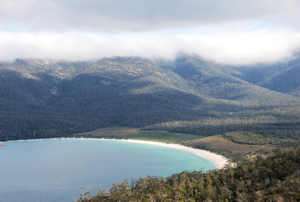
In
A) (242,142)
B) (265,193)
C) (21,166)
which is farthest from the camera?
(242,142)

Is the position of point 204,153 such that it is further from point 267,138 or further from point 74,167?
point 74,167

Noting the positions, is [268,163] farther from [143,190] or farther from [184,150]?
[184,150]

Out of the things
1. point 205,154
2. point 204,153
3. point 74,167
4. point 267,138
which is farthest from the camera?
point 204,153

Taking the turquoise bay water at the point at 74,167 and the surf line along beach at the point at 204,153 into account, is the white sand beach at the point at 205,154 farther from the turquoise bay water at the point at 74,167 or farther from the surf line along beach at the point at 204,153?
the turquoise bay water at the point at 74,167

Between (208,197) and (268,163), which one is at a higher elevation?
(268,163)

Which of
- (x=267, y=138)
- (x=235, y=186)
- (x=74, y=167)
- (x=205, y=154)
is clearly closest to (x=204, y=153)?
(x=205, y=154)

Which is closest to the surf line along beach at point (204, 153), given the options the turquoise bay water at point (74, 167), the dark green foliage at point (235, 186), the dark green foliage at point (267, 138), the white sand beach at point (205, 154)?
the white sand beach at point (205, 154)

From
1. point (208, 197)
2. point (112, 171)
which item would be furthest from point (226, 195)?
point (112, 171)
